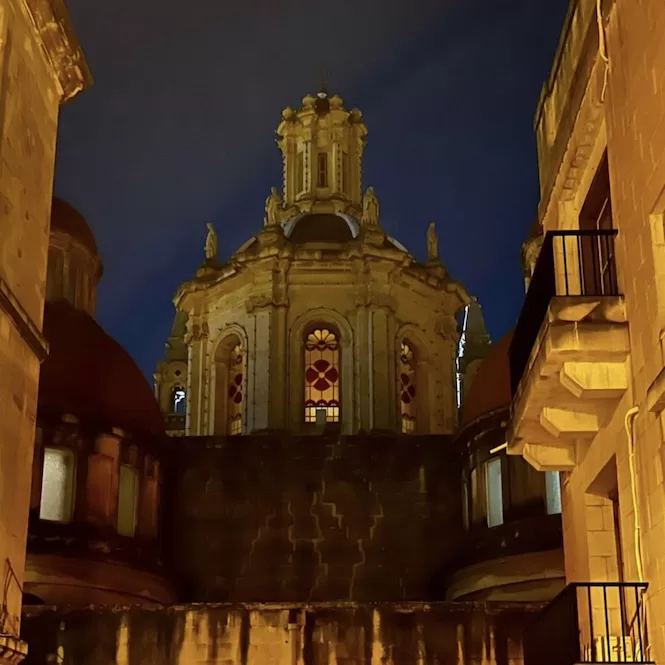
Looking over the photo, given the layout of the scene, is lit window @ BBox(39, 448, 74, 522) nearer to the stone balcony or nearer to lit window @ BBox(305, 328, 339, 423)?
lit window @ BBox(305, 328, 339, 423)

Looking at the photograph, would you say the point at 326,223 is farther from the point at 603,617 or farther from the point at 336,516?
the point at 603,617

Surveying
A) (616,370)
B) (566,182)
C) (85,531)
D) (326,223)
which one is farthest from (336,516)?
(616,370)

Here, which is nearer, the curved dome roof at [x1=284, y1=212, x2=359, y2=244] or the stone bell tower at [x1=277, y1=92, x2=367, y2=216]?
the curved dome roof at [x1=284, y1=212, x2=359, y2=244]

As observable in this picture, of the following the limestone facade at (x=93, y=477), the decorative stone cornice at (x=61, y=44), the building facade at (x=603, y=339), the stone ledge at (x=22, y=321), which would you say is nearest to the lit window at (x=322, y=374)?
the limestone facade at (x=93, y=477)

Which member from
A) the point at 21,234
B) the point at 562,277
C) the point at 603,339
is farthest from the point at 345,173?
the point at 603,339

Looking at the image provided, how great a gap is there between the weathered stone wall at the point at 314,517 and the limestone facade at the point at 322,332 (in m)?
3.01

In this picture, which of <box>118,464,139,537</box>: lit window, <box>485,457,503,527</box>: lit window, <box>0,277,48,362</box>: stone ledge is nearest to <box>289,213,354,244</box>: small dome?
<box>485,457,503,527</box>: lit window

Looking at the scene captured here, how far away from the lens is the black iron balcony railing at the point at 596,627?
998cm

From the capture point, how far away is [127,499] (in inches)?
1059

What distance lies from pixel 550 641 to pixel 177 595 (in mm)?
17001

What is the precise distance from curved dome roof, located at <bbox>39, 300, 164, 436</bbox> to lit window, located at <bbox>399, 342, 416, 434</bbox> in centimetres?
760

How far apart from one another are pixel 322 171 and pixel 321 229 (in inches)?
125

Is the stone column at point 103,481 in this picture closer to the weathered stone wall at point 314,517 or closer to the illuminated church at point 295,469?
the illuminated church at point 295,469

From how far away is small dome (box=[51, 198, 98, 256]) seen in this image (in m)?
31.2
